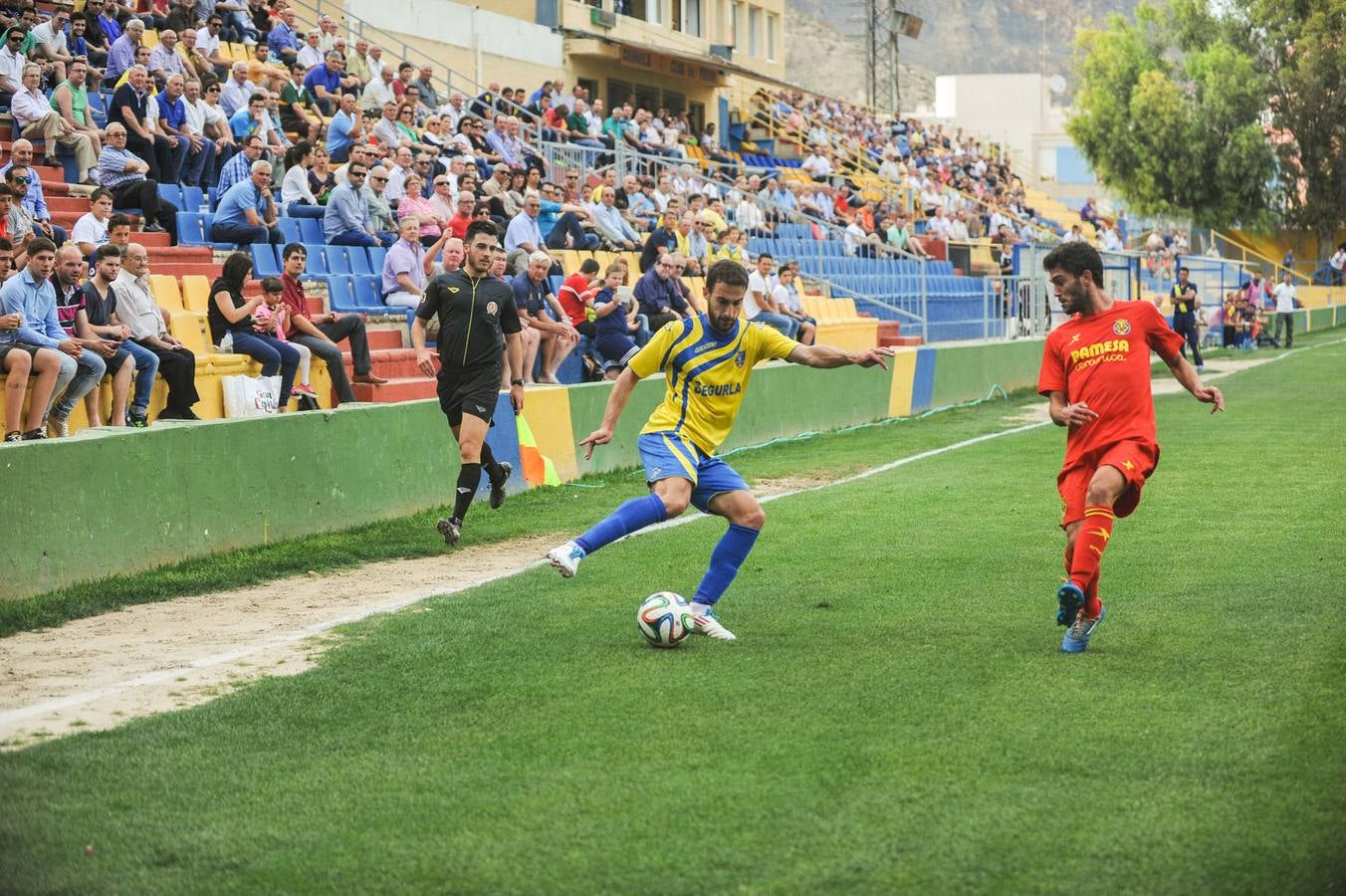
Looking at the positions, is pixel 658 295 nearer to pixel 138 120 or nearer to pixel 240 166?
pixel 240 166

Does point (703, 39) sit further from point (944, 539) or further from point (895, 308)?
point (944, 539)

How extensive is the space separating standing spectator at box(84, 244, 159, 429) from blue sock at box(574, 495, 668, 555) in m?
5.55

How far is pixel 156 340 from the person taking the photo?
12656 millimetres

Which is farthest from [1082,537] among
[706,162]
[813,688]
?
[706,162]

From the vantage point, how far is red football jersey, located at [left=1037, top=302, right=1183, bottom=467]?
7.76m

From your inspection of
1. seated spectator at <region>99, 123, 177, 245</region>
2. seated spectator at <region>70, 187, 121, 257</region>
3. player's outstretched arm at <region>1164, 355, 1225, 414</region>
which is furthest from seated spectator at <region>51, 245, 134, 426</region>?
player's outstretched arm at <region>1164, 355, 1225, 414</region>

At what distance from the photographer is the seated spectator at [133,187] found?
1598 cm

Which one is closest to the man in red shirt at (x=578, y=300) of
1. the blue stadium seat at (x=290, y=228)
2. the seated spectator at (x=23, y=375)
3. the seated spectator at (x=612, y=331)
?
the seated spectator at (x=612, y=331)

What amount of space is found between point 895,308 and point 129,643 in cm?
2221

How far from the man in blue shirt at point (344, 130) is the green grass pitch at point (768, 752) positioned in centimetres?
1075

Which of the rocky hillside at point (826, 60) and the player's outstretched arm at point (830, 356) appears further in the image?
the rocky hillside at point (826, 60)

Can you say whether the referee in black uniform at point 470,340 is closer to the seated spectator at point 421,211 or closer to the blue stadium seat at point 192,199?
the blue stadium seat at point 192,199

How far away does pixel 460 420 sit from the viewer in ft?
39.0

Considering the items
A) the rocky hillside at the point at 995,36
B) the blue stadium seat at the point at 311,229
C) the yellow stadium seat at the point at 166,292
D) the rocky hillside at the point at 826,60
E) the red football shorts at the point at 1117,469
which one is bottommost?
the red football shorts at the point at 1117,469
